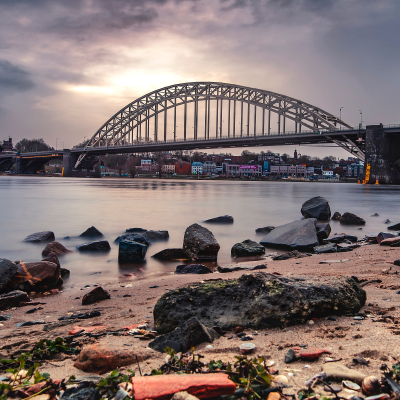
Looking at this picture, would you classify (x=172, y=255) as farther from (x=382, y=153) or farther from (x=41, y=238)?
(x=382, y=153)

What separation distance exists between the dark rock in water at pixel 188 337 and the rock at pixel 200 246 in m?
3.79

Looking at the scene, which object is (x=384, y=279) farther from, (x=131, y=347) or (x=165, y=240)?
(x=165, y=240)

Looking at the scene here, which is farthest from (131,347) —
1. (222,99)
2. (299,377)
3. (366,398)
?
(222,99)

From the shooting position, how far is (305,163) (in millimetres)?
153875

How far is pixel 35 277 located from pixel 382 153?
2023 inches

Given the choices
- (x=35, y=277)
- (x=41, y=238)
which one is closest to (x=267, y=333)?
(x=35, y=277)

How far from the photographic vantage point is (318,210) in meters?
11.3

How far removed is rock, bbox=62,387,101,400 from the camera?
1362mm

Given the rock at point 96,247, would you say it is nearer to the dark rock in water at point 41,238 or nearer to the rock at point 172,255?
the rock at point 172,255

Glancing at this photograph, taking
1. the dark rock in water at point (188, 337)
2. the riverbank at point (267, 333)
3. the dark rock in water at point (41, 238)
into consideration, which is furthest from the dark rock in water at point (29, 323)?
the dark rock in water at point (41, 238)

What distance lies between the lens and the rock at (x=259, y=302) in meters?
2.20

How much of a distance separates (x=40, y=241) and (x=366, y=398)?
7.68 meters

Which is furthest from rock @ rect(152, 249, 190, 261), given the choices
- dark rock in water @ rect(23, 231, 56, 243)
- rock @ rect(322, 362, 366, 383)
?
rock @ rect(322, 362, 366, 383)

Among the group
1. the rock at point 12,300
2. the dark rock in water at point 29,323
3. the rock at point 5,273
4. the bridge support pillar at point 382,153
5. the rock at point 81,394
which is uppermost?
the bridge support pillar at point 382,153
